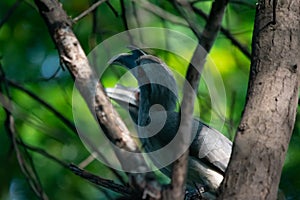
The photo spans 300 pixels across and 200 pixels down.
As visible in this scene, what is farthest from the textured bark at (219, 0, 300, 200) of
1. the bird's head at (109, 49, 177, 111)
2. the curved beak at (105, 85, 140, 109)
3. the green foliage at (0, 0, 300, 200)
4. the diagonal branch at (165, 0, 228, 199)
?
the curved beak at (105, 85, 140, 109)

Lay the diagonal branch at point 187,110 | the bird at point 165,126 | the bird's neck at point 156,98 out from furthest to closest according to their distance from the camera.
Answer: the bird's neck at point 156,98, the bird at point 165,126, the diagonal branch at point 187,110

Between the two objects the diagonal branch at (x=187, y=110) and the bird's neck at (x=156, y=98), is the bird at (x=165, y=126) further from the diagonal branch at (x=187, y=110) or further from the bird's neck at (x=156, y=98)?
the diagonal branch at (x=187, y=110)

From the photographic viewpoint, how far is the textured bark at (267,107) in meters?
2.67

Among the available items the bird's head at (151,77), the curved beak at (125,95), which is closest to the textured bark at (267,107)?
the bird's head at (151,77)

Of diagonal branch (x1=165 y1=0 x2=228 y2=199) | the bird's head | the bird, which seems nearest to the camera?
diagonal branch (x1=165 y1=0 x2=228 y2=199)

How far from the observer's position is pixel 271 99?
286cm

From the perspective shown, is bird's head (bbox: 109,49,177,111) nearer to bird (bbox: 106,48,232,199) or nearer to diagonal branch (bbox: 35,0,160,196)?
bird (bbox: 106,48,232,199)

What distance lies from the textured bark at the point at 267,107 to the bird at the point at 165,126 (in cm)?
128

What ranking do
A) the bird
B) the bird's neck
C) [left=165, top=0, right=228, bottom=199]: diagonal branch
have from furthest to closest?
the bird's neck, the bird, [left=165, top=0, right=228, bottom=199]: diagonal branch

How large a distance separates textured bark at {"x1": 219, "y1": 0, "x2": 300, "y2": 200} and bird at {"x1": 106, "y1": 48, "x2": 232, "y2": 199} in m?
1.28

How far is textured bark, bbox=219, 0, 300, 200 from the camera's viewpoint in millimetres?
2666

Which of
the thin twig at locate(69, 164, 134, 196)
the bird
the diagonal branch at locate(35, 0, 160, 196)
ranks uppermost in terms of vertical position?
the bird

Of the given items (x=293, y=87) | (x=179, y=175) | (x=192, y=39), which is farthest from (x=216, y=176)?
(x=179, y=175)

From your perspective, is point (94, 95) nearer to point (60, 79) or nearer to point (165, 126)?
point (165, 126)
